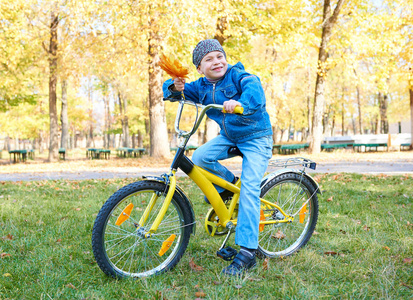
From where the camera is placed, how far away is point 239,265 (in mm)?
2787

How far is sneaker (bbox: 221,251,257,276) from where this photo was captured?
273 centimetres

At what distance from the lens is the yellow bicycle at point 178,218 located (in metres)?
2.63

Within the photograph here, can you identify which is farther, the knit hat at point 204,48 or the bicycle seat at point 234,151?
the bicycle seat at point 234,151

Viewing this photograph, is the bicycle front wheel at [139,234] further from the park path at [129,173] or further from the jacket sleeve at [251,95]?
the park path at [129,173]

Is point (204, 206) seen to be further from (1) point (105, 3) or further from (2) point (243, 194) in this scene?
(1) point (105, 3)

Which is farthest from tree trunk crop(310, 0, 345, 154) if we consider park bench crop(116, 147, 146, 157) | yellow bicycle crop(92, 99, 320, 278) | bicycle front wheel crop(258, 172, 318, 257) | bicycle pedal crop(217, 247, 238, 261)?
bicycle pedal crop(217, 247, 238, 261)

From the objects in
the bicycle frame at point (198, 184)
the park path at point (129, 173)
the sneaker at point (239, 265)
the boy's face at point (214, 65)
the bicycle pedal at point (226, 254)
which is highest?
the boy's face at point (214, 65)

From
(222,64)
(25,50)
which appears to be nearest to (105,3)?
(25,50)

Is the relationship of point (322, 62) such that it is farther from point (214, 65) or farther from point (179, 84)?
point (179, 84)

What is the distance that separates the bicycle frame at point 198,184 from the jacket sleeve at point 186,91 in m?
0.15

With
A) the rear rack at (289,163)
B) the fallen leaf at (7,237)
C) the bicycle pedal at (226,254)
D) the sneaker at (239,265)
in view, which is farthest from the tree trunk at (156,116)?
the sneaker at (239,265)

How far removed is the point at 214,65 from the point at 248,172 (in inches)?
34.5

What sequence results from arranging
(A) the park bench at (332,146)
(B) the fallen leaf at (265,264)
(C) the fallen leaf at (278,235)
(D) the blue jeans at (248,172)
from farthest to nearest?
1. (A) the park bench at (332,146)
2. (C) the fallen leaf at (278,235)
3. (B) the fallen leaf at (265,264)
4. (D) the blue jeans at (248,172)

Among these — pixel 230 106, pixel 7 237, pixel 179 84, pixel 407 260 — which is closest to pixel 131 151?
pixel 7 237
